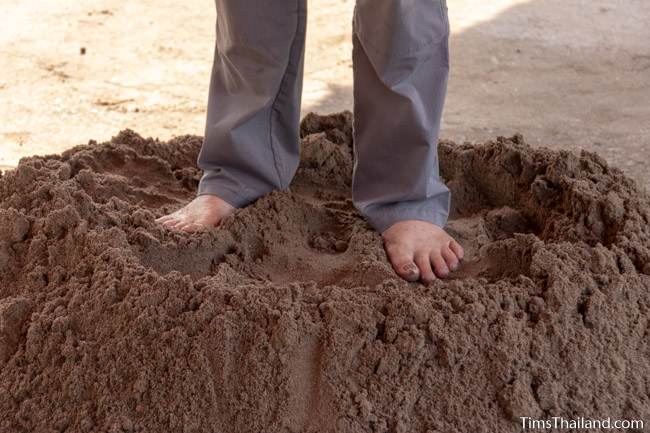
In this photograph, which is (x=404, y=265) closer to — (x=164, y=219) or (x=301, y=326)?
(x=301, y=326)

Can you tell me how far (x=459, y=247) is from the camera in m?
2.32

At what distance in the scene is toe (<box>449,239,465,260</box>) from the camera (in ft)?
7.54

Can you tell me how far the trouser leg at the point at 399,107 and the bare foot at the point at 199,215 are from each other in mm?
362

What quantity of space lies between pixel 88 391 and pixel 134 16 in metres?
3.67

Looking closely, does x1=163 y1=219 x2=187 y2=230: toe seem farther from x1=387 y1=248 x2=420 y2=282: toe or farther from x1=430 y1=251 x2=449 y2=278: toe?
x1=430 y1=251 x2=449 y2=278: toe

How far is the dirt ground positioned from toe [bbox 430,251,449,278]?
1.29 m

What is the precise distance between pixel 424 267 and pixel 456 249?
0.13 metres

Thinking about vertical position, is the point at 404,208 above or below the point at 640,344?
above

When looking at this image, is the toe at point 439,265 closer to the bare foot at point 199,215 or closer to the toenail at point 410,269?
the toenail at point 410,269

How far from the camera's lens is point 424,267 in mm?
2223

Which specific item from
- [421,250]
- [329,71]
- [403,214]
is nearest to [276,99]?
[403,214]

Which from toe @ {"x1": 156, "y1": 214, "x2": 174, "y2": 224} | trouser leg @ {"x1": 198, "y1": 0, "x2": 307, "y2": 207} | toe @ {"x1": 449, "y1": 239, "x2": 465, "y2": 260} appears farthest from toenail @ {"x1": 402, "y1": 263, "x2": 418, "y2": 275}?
toe @ {"x1": 156, "y1": 214, "x2": 174, "y2": 224}

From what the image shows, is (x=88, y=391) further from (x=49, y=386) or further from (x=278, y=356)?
(x=278, y=356)

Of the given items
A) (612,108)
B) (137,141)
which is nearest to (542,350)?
(137,141)
